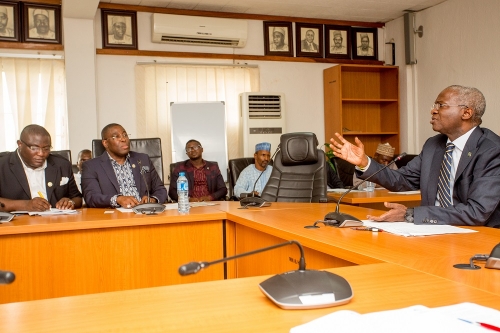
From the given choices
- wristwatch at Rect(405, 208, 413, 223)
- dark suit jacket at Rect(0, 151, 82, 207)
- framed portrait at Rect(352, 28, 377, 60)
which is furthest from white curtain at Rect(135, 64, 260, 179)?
wristwatch at Rect(405, 208, 413, 223)

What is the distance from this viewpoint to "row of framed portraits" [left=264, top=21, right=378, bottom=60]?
270 inches

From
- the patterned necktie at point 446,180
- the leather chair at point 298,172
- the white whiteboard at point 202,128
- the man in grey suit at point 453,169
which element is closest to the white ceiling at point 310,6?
the white whiteboard at point 202,128

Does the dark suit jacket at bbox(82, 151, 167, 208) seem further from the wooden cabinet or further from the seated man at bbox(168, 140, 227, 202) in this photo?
the wooden cabinet

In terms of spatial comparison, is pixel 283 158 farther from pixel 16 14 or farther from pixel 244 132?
pixel 16 14

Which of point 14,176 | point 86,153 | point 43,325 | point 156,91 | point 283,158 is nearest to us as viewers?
point 43,325

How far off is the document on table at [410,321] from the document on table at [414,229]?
983 mm

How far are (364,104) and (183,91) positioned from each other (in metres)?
2.56

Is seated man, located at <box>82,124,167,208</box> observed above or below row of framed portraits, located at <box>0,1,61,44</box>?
below

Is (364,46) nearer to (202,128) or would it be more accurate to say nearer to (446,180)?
(202,128)

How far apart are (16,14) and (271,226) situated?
4654 mm

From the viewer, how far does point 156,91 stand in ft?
20.9

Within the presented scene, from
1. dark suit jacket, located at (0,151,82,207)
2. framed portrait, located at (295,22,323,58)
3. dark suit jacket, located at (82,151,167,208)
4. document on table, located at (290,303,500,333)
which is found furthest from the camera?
framed portrait, located at (295,22,323,58)

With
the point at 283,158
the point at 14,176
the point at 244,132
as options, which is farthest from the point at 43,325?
the point at 244,132

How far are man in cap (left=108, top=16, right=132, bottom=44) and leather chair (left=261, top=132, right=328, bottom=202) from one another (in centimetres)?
290
